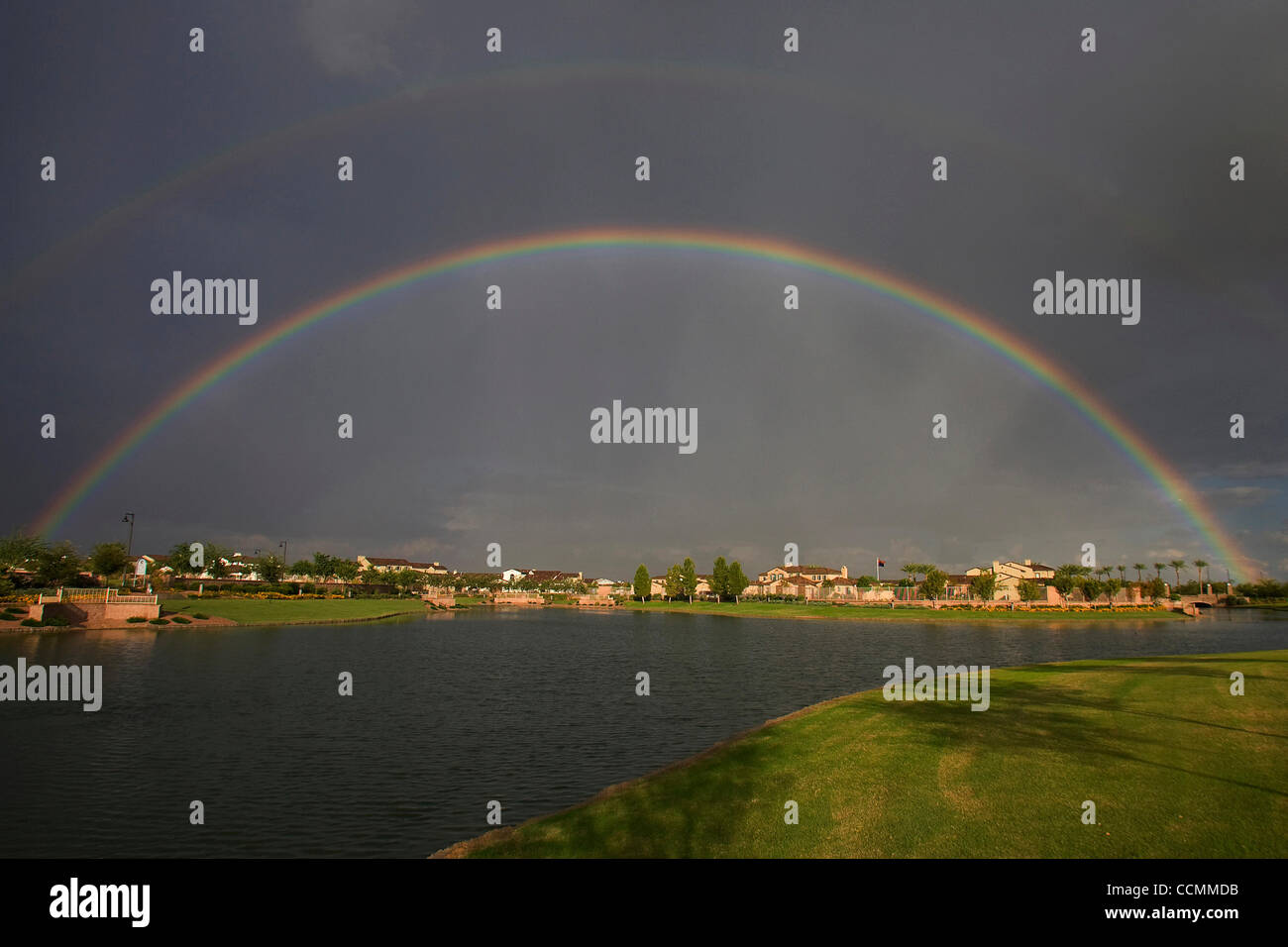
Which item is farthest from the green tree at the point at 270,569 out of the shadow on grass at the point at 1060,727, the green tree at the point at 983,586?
the green tree at the point at 983,586

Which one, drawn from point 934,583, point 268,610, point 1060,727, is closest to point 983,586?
point 934,583

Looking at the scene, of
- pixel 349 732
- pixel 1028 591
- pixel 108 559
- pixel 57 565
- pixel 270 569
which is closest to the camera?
pixel 349 732

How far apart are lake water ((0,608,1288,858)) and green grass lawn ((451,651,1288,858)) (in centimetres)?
530

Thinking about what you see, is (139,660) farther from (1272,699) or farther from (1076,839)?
(1272,699)

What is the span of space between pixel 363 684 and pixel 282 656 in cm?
1827

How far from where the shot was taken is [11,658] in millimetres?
50625

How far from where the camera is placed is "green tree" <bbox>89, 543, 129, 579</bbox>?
332 ft

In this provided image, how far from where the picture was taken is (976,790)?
14641 millimetres

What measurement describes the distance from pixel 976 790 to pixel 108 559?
122754mm

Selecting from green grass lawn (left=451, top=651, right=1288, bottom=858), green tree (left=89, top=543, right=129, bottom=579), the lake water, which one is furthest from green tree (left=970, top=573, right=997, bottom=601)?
green tree (left=89, top=543, right=129, bottom=579)

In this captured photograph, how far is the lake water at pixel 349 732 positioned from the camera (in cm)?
1945

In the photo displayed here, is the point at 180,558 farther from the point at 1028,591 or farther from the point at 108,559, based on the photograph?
the point at 1028,591

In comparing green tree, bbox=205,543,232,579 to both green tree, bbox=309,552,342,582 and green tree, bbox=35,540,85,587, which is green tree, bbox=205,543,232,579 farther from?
green tree, bbox=35,540,85,587
